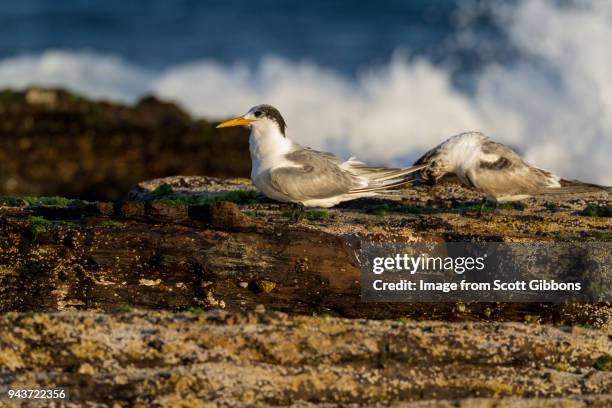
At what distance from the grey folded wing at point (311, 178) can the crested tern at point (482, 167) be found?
922 millimetres

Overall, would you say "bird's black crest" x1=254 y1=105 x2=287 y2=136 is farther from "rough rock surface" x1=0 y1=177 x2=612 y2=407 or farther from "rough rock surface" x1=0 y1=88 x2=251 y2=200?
"rough rock surface" x1=0 y1=88 x2=251 y2=200

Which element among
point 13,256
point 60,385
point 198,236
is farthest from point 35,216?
point 60,385

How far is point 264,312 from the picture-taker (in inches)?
355

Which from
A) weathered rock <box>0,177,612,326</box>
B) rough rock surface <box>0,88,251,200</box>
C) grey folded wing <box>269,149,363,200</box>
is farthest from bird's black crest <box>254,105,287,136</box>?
rough rock surface <box>0,88,251,200</box>

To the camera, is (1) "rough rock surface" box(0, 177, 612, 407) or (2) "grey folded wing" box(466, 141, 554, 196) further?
(2) "grey folded wing" box(466, 141, 554, 196)

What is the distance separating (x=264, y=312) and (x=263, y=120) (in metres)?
3.63

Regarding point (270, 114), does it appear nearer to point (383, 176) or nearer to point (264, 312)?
point (383, 176)

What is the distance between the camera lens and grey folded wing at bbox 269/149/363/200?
1168 centimetres

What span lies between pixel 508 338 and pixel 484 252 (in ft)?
7.05

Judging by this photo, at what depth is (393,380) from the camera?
26.8 ft

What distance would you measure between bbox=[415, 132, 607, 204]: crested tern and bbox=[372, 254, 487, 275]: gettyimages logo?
4.85ft

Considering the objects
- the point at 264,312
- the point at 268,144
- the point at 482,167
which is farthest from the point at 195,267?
the point at 482,167
